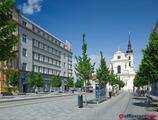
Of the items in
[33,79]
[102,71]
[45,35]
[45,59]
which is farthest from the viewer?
[45,35]

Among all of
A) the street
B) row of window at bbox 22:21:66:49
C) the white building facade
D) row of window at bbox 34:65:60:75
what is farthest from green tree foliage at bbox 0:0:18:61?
the white building facade

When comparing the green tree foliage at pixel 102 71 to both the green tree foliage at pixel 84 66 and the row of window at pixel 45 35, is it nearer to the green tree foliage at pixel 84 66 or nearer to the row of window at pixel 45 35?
the green tree foliage at pixel 84 66

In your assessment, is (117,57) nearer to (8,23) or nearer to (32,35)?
(32,35)

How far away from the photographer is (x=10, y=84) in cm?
6500

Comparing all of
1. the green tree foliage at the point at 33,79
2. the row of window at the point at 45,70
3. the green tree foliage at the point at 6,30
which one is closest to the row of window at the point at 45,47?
the row of window at the point at 45,70

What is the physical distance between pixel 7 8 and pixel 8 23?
74 centimetres

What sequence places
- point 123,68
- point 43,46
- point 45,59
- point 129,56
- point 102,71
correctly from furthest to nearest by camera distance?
point 129,56 < point 123,68 < point 45,59 < point 43,46 < point 102,71

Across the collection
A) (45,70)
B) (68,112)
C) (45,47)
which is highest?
(45,47)

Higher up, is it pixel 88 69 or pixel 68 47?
pixel 68 47

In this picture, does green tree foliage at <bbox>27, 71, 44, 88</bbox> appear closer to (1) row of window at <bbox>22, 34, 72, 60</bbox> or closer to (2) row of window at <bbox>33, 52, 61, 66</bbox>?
(1) row of window at <bbox>22, 34, 72, 60</bbox>

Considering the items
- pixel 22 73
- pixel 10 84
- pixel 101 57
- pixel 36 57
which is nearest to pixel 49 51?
pixel 36 57

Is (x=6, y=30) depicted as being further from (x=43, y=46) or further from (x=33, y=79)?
(x=43, y=46)

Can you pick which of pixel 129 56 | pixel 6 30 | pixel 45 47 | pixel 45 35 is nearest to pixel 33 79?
pixel 45 47

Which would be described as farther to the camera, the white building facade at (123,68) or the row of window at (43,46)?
the white building facade at (123,68)
